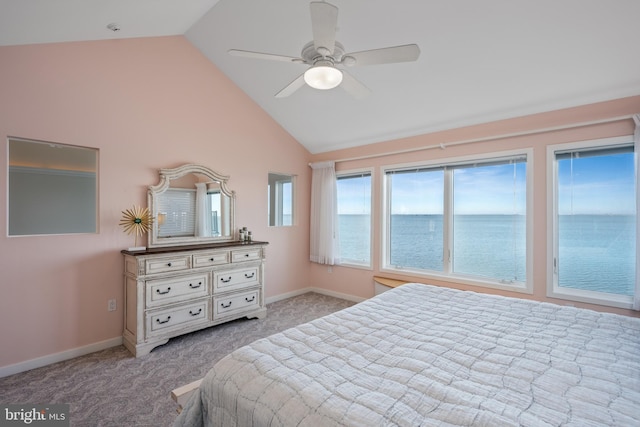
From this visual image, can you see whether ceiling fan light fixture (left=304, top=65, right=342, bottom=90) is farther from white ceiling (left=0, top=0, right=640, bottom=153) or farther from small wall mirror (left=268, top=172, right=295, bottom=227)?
small wall mirror (left=268, top=172, right=295, bottom=227)

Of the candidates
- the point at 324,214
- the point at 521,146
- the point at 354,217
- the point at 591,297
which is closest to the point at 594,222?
the point at 591,297

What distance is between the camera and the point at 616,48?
237cm

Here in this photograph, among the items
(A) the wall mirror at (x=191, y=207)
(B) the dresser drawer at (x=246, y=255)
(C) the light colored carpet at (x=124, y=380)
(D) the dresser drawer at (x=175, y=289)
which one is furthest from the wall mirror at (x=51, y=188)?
(B) the dresser drawer at (x=246, y=255)

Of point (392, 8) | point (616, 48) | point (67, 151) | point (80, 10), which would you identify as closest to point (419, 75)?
point (392, 8)

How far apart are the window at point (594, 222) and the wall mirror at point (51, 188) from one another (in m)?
4.71

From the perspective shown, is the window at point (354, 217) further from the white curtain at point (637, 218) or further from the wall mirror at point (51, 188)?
the wall mirror at point (51, 188)

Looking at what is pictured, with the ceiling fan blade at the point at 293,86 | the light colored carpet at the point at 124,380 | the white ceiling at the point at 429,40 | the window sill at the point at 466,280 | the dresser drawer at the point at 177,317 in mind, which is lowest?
the light colored carpet at the point at 124,380

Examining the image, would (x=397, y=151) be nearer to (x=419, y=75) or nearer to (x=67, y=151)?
(x=419, y=75)

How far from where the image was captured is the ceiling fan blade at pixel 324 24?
1567mm

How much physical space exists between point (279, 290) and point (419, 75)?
3546 millimetres

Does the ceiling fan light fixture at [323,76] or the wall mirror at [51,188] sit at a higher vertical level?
the ceiling fan light fixture at [323,76]

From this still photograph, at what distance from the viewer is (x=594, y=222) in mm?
2934

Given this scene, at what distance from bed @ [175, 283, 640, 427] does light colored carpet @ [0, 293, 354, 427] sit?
43.0 inches

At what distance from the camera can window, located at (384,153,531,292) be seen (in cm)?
336
